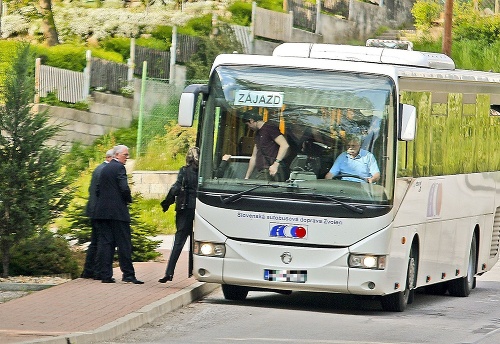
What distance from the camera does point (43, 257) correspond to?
58.3 feet

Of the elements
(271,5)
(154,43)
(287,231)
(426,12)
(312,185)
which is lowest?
(287,231)

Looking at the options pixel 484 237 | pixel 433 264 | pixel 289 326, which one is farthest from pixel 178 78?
pixel 289 326

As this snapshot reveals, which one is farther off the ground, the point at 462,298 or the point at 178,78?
the point at 178,78

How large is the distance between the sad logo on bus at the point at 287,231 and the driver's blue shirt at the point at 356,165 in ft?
2.41

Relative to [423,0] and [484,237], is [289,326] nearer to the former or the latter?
[484,237]

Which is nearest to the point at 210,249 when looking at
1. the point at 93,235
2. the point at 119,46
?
the point at 93,235

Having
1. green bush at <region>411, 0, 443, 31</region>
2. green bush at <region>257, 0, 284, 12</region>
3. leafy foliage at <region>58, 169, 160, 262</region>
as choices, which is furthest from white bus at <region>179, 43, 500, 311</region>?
green bush at <region>411, 0, 443, 31</region>

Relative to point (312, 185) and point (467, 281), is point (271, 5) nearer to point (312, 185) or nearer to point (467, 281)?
point (467, 281)

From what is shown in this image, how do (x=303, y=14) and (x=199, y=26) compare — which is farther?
(x=303, y=14)

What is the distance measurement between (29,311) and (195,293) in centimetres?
327

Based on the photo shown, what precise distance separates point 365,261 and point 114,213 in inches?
139

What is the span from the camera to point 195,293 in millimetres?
16891

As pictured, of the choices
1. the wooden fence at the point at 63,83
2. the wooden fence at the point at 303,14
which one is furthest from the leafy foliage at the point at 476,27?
the wooden fence at the point at 63,83

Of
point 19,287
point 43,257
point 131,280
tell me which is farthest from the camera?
point 43,257
